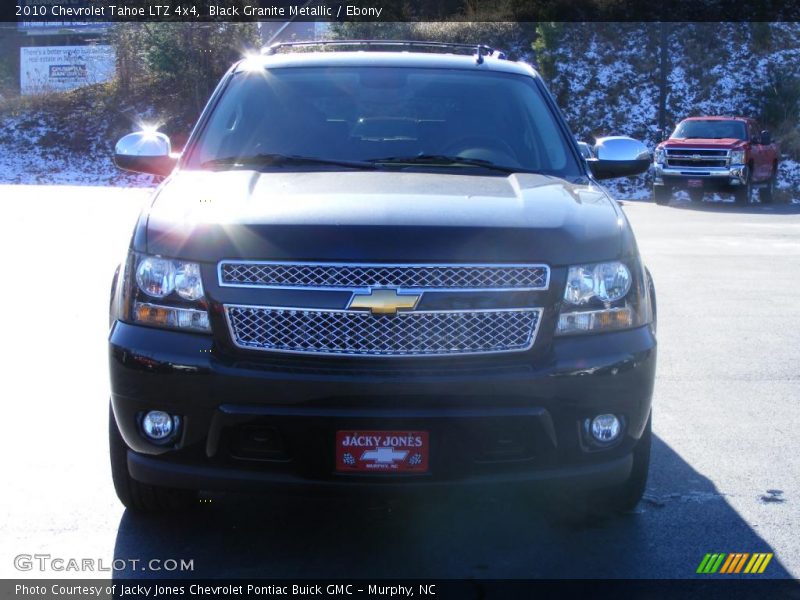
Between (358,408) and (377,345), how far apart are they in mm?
221

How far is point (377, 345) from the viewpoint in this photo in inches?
146

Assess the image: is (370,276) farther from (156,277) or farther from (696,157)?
(696,157)

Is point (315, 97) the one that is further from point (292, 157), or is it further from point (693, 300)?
point (693, 300)

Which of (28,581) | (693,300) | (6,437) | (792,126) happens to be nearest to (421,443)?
(28,581)

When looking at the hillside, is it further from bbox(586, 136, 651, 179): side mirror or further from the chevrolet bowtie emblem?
the chevrolet bowtie emblem

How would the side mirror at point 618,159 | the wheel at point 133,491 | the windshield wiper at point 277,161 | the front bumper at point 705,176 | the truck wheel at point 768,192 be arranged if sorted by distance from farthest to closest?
the truck wheel at point 768,192 → the front bumper at point 705,176 → the side mirror at point 618,159 → the windshield wiper at point 277,161 → the wheel at point 133,491

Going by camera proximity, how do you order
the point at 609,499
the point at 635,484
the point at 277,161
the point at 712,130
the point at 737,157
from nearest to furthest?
the point at 635,484
the point at 609,499
the point at 277,161
the point at 737,157
the point at 712,130

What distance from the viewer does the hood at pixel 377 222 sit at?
3742mm

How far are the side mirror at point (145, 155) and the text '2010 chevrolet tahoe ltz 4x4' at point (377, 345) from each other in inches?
62.3

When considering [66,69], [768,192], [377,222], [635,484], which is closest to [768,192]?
[768,192]

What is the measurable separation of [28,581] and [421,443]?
4.68 feet

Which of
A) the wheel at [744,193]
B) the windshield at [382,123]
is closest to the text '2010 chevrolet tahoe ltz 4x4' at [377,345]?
the windshield at [382,123]

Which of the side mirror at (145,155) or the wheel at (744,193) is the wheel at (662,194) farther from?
the side mirror at (145,155)

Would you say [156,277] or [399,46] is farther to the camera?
[399,46]
